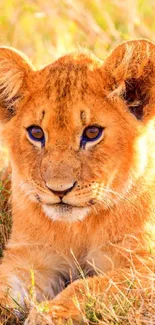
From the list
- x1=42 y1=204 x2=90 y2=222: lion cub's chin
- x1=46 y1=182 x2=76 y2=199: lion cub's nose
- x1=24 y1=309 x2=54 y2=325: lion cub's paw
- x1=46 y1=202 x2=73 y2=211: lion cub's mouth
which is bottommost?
x1=24 y1=309 x2=54 y2=325: lion cub's paw

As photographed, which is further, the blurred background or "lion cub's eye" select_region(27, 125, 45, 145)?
the blurred background

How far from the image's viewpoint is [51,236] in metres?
3.88

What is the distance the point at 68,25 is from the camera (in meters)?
7.54

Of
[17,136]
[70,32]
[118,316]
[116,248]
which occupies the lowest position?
[118,316]

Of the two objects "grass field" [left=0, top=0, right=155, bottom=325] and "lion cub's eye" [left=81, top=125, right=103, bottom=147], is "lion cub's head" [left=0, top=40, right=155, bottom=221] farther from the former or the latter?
"grass field" [left=0, top=0, right=155, bottom=325]

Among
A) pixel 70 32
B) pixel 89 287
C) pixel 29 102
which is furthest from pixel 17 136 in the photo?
pixel 70 32

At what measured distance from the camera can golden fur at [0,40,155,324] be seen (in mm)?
3561

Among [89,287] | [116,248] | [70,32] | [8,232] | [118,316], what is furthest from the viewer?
[70,32]

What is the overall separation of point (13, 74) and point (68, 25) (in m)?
3.76

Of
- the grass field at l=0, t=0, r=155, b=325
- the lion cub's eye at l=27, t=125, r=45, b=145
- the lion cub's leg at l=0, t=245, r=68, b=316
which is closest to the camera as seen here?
the lion cub's eye at l=27, t=125, r=45, b=145

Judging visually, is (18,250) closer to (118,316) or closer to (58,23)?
(118,316)

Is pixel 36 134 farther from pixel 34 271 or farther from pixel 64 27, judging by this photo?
pixel 64 27

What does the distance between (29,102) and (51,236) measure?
24.2 inches

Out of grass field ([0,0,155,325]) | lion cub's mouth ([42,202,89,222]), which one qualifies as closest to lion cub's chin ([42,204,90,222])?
lion cub's mouth ([42,202,89,222])
